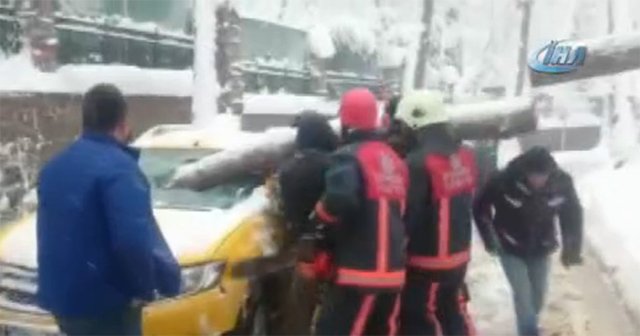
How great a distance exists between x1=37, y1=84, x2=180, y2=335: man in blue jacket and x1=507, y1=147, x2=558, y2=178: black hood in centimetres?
290

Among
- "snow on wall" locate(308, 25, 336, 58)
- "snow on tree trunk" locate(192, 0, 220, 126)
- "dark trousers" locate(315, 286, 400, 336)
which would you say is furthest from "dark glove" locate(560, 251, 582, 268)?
"snow on wall" locate(308, 25, 336, 58)

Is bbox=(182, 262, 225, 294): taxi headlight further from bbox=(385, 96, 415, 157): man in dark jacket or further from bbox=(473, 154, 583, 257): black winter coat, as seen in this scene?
bbox=(473, 154, 583, 257): black winter coat

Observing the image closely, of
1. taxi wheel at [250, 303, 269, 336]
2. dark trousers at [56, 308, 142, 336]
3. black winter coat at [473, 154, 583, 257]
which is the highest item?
black winter coat at [473, 154, 583, 257]

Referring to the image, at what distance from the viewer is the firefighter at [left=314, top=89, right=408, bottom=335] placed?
524cm

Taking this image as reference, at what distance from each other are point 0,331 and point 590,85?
5087cm

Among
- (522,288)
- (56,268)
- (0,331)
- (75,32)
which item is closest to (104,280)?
(56,268)

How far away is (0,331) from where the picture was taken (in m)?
6.22

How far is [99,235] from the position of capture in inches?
170

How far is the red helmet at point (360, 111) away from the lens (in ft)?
17.8

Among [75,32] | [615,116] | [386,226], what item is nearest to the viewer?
[386,226]

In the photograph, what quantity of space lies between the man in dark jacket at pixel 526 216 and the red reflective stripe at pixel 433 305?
96cm

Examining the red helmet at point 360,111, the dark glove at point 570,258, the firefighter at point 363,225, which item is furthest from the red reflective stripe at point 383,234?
the dark glove at point 570,258

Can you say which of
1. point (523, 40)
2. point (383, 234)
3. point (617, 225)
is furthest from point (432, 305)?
point (523, 40)

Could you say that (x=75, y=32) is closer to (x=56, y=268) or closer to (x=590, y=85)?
(x=56, y=268)
